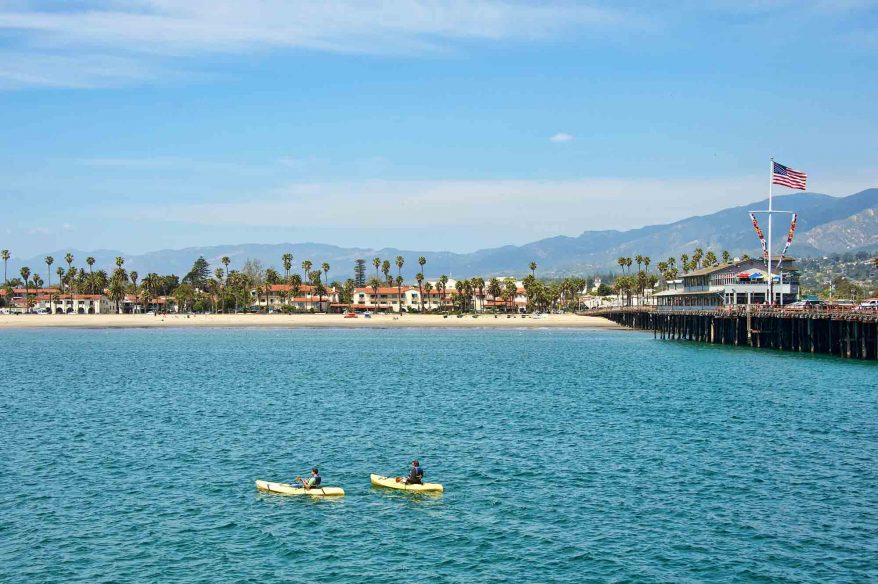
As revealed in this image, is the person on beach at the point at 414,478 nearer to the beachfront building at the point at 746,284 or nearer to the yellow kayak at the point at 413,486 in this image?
the yellow kayak at the point at 413,486

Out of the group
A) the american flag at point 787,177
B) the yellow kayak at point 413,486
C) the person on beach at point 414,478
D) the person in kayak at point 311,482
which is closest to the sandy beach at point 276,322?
the american flag at point 787,177

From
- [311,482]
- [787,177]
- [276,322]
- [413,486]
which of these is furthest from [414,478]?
[276,322]

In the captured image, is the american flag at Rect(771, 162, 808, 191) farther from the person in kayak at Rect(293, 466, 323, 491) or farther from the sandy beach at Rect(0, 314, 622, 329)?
the sandy beach at Rect(0, 314, 622, 329)

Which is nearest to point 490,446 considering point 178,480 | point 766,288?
point 178,480

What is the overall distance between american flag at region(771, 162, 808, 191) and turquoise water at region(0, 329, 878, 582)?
2020 cm

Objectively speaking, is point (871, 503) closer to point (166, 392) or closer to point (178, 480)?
point (178, 480)

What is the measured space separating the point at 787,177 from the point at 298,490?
66515 mm

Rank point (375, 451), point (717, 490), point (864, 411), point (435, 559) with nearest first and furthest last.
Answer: point (435, 559)
point (717, 490)
point (375, 451)
point (864, 411)

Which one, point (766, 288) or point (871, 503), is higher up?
point (766, 288)

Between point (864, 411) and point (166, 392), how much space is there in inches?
1788

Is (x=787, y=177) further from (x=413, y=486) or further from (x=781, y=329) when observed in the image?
(x=413, y=486)

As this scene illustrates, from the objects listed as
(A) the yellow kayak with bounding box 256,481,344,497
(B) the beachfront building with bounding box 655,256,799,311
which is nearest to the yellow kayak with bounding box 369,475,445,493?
(A) the yellow kayak with bounding box 256,481,344,497

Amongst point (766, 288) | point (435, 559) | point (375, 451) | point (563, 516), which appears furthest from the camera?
point (766, 288)

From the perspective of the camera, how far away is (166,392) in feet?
207
